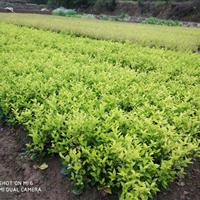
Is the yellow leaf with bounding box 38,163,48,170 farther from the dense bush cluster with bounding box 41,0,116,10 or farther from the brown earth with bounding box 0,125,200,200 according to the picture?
the dense bush cluster with bounding box 41,0,116,10

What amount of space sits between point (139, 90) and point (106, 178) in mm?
2032

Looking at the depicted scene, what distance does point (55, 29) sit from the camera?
51.9 feet

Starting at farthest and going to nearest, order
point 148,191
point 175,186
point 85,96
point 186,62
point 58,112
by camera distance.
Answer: point 186,62
point 85,96
point 58,112
point 175,186
point 148,191

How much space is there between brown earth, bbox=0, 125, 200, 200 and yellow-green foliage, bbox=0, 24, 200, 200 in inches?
4.8

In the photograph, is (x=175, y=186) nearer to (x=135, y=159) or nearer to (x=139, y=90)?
(x=135, y=159)

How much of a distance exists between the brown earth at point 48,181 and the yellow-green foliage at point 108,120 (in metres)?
0.12

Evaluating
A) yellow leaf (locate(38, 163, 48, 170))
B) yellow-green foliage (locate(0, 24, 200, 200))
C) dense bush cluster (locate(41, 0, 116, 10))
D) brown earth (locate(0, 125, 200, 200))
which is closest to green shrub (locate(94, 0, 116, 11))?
dense bush cluster (locate(41, 0, 116, 10))

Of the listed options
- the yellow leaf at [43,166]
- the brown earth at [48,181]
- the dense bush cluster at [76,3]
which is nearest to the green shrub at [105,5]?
the dense bush cluster at [76,3]

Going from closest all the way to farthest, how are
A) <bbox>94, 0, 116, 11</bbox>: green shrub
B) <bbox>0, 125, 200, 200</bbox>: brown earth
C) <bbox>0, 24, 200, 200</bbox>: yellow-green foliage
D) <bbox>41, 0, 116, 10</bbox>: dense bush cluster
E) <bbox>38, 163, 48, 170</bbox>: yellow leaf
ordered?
<bbox>0, 24, 200, 200</bbox>: yellow-green foliage → <bbox>0, 125, 200, 200</bbox>: brown earth → <bbox>38, 163, 48, 170</bbox>: yellow leaf → <bbox>94, 0, 116, 11</bbox>: green shrub → <bbox>41, 0, 116, 10</bbox>: dense bush cluster

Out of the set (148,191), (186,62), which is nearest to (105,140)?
(148,191)

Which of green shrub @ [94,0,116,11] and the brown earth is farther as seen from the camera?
green shrub @ [94,0,116,11]

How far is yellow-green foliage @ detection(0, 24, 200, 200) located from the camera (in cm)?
287

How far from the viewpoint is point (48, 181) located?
3.19 meters

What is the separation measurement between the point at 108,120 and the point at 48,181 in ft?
3.25
